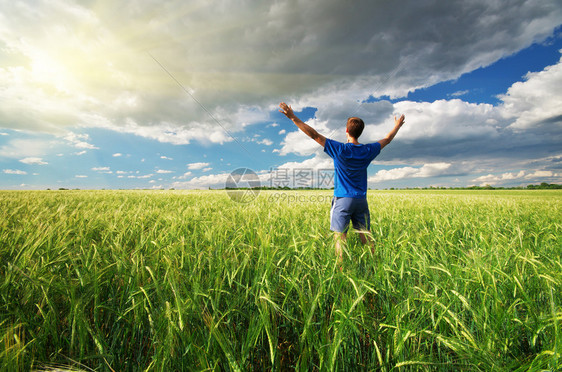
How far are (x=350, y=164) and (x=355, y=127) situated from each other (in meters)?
0.58

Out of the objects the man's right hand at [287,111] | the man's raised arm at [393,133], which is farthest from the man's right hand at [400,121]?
the man's right hand at [287,111]

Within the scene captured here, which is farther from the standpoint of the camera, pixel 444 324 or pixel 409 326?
pixel 444 324

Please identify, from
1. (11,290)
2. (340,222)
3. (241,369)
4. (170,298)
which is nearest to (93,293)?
(170,298)

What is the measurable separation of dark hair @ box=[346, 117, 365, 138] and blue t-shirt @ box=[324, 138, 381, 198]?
0.84 ft

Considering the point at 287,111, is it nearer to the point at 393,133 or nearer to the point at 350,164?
the point at 350,164

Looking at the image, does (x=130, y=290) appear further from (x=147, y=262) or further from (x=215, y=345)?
(x=215, y=345)

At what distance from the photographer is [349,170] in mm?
3332

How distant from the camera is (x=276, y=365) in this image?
1125mm

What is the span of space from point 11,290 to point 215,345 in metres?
1.66

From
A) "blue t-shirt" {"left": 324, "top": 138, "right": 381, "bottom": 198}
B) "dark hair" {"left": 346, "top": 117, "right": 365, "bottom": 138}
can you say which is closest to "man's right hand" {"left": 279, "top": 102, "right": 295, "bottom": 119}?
"blue t-shirt" {"left": 324, "top": 138, "right": 381, "bottom": 198}

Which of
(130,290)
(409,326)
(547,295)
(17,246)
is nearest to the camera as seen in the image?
(409,326)

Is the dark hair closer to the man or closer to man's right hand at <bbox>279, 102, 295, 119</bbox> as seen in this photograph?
the man

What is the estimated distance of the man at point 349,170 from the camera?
3178mm

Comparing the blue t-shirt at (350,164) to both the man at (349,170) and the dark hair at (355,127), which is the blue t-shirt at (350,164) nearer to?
the man at (349,170)
